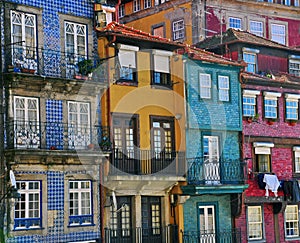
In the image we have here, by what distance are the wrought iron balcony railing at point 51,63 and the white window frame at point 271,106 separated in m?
9.77

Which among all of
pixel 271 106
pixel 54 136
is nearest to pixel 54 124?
pixel 54 136

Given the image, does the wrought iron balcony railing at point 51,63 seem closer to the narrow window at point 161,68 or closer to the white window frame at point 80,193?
the narrow window at point 161,68

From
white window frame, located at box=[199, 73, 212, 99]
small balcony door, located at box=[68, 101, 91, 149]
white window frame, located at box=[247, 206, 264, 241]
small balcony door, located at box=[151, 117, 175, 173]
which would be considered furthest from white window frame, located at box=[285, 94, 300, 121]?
small balcony door, located at box=[68, 101, 91, 149]

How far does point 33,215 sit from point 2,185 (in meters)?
1.69

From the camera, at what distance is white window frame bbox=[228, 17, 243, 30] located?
4795 centimetres

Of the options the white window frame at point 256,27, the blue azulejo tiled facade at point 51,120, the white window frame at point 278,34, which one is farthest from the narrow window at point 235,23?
the blue azulejo tiled facade at point 51,120

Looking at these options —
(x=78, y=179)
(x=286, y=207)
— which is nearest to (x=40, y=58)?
(x=78, y=179)

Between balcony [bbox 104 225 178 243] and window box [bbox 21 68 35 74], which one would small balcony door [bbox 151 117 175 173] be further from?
window box [bbox 21 68 35 74]

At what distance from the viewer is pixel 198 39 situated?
148 ft

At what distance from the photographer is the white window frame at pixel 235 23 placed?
4795 cm

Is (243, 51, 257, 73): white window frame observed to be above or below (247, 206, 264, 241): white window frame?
above

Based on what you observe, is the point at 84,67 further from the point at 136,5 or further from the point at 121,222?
the point at 136,5

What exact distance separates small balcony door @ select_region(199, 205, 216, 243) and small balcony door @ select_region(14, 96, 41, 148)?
9193mm

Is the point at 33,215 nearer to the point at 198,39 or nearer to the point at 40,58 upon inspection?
the point at 40,58
